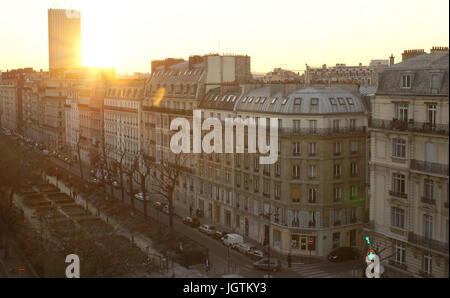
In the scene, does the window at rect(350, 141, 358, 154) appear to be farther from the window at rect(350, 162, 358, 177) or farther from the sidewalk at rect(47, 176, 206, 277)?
the sidewalk at rect(47, 176, 206, 277)

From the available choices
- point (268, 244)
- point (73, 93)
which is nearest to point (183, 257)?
point (268, 244)

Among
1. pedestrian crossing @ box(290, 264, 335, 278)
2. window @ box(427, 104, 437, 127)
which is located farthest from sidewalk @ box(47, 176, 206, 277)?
window @ box(427, 104, 437, 127)

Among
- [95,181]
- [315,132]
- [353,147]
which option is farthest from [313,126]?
[95,181]

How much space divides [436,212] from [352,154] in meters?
16.5

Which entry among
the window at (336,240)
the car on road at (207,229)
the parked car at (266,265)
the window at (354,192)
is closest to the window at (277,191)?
the window at (336,240)

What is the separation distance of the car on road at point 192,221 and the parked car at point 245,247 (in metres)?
10.2

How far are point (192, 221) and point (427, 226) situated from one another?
29.9 m

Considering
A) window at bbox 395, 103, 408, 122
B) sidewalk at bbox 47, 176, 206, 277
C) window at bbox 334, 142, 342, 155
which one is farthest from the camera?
window at bbox 334, 142, 342, 155

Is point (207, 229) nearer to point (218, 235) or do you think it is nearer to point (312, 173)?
point (218, 235)

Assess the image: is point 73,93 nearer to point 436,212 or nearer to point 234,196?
point 234,196

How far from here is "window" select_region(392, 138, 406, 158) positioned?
4344cm

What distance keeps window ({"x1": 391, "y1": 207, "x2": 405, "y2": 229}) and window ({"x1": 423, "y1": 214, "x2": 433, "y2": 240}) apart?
2.18 meters

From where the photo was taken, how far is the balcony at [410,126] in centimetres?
3997

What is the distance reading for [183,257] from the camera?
51250mm
